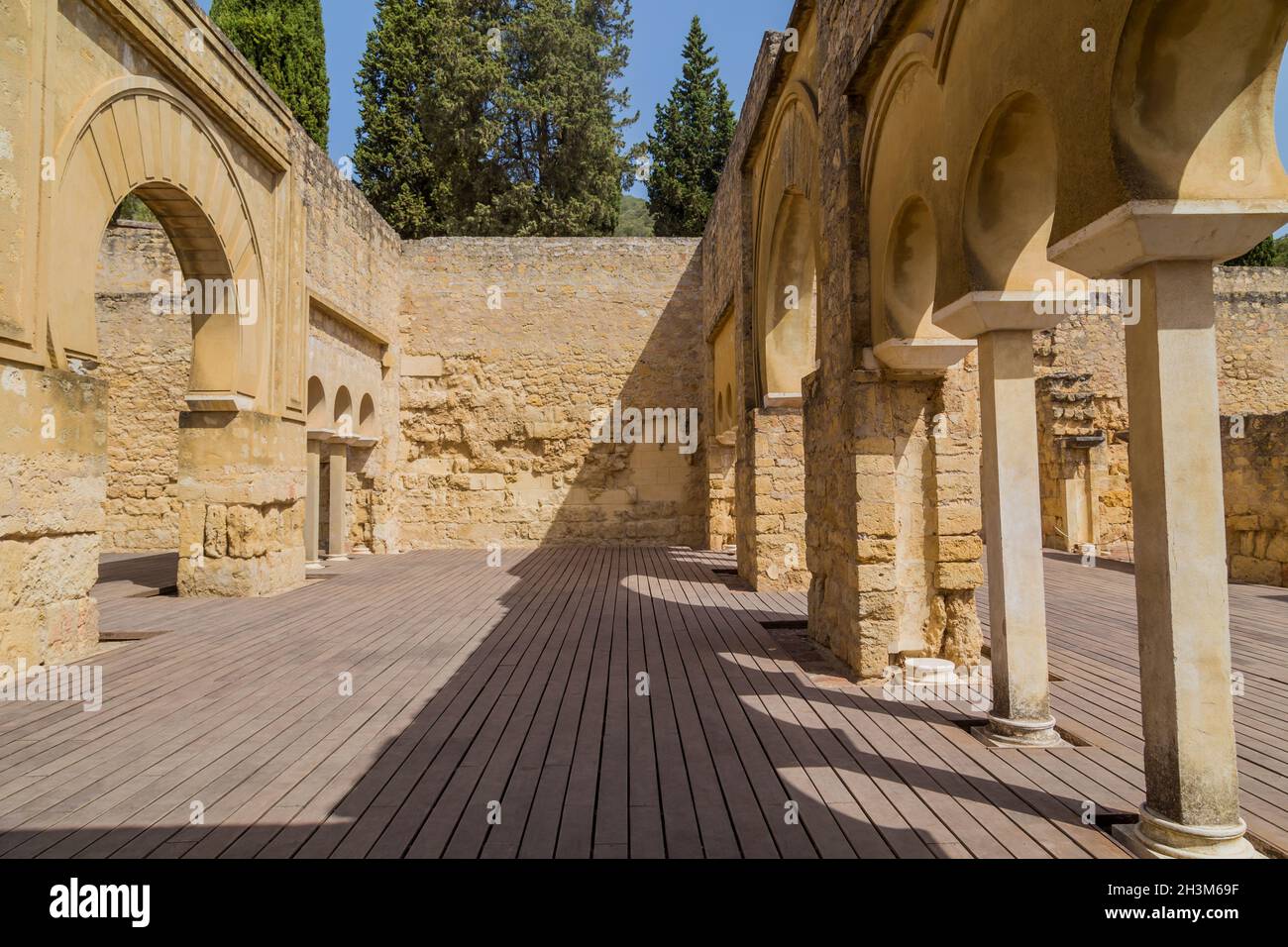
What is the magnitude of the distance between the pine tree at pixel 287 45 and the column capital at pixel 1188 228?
2109 centimetres

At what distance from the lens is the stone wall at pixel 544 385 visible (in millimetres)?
13945

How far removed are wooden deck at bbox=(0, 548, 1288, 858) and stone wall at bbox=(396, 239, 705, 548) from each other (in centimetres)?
764

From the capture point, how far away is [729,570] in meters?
10.1

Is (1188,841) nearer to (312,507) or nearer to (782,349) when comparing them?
(782,349)

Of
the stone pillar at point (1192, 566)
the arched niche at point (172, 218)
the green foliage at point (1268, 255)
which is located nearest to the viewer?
the stone pillar at point (1192, 566)

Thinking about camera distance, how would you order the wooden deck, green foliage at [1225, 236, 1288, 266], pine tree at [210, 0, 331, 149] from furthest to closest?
green foliage at [1225, 236, 1288, 266]
pine tree at [210, 0, 331, 149]
the wooden deck

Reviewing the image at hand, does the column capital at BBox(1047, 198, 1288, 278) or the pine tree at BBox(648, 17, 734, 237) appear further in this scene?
the pine tree at BBox(648, 17, 734, 237)

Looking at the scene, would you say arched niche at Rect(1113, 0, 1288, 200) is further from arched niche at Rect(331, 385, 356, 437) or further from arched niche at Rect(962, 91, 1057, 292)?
arched niche at Rect(331, 385, 356, 437)

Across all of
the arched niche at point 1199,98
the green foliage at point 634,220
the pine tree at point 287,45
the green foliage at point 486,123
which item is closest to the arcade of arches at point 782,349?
the arched niche at point 1199,98

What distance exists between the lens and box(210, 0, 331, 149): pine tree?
19312mm

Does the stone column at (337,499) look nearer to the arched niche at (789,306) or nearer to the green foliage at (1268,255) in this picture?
the arched niche at (789,306)

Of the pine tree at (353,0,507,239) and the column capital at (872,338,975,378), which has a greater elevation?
the pine tree at (353,0,507,239)

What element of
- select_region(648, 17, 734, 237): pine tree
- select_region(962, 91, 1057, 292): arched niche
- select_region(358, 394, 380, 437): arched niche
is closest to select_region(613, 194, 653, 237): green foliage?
select_region(648, 17, 734, 237): pine tree

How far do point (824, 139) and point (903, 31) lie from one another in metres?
1.16
